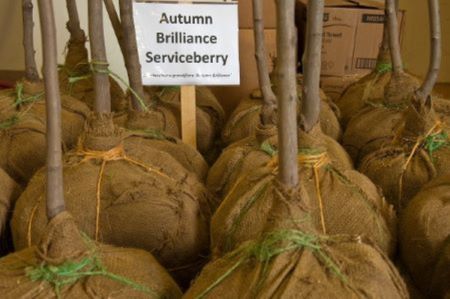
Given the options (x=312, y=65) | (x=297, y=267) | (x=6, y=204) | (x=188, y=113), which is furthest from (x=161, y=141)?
(x=297, y=267)

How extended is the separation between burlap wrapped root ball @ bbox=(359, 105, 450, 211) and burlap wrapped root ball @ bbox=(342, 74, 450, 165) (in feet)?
0.43

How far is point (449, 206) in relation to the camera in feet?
2.40

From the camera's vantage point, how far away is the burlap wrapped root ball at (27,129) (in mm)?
1000

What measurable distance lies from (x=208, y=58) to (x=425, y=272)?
1.89 feet

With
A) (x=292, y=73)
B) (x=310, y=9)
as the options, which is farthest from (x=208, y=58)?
(x=292, y=73)

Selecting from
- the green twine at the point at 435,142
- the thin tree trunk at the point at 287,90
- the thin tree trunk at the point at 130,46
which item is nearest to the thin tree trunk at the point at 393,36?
the green twine at the point at 435,142

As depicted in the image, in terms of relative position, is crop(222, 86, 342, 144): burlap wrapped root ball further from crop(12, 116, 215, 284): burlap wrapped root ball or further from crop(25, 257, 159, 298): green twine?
crop(25, 257, 159, 298): green twine

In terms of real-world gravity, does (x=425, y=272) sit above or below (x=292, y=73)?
below

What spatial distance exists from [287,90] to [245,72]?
925mm

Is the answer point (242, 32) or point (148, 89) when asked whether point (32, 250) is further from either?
point (242, 32)

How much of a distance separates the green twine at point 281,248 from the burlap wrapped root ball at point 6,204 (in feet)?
1.34

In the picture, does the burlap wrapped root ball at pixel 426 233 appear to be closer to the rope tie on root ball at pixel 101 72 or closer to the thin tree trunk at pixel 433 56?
the thin tree trunk at pixel 433 56

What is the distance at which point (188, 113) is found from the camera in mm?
1140

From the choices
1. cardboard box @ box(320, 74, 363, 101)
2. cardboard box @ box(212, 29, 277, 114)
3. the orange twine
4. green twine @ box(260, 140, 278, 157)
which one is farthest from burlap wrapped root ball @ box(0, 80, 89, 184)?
cardboard box @ box(320, 74, 363, 101)
